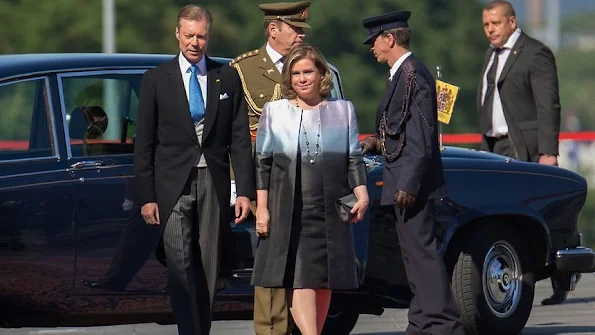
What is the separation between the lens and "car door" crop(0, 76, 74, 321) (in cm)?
749

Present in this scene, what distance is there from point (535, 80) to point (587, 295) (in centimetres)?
202

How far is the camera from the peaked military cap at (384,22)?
8.26 m

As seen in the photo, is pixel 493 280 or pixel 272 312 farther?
pixel 493 280

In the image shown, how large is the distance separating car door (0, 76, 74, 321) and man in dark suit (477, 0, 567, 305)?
3911mm

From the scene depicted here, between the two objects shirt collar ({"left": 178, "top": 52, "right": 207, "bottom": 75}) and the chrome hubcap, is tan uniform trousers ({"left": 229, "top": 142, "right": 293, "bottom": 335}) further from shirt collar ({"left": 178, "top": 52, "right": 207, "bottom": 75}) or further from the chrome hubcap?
the chrome hubcap

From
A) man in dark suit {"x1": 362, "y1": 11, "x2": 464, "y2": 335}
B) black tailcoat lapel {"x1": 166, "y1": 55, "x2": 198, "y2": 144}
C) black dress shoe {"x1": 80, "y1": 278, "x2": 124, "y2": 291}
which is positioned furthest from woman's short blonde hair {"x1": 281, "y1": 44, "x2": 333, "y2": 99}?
black dress shoe {"x1": 80, "y1": 278, "x2": 124, "y2": 291}

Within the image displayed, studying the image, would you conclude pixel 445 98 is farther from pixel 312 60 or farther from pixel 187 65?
pixel 187 65

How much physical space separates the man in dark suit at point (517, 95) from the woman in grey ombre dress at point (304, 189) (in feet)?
10.1

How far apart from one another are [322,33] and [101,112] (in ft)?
156

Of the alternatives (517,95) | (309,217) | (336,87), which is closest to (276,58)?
(336,87)

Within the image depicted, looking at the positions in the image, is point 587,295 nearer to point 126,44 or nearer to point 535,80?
point 535,80

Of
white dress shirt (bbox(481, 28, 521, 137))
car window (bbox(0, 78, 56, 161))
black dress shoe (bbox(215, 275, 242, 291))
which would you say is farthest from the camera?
white dress shirt (bbox(481, 28, 521, 137))

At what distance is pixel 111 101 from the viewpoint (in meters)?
8.31

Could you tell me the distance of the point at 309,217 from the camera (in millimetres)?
7691
